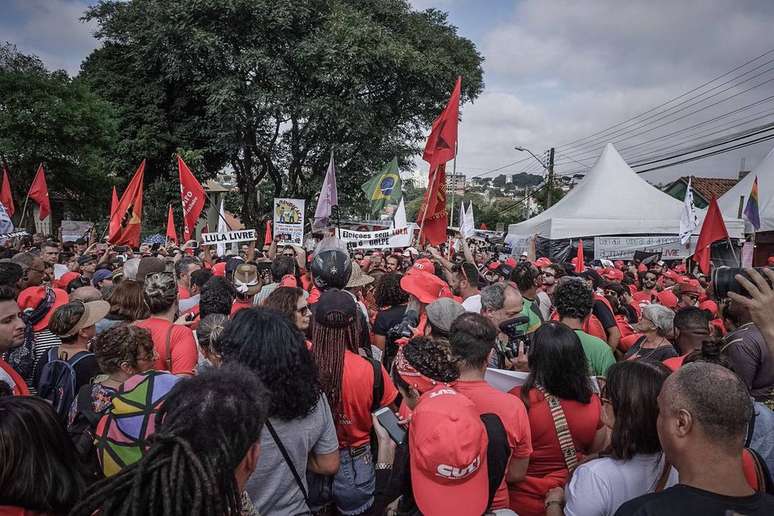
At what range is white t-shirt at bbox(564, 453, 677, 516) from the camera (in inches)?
79.9

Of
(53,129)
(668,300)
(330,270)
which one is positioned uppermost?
(53,129)

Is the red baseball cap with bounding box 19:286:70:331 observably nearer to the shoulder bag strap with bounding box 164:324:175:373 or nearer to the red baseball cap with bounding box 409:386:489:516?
the shoulder bag strap with bounding box 164:324:175:373

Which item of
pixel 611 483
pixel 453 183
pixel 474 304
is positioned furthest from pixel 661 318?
pixel 453 183

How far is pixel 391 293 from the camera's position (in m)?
4.62

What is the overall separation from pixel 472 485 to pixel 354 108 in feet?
64.1

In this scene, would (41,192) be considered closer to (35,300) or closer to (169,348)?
(35,300)

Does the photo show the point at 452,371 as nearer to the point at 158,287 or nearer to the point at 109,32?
the point at 158,287

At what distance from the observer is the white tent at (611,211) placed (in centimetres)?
1652

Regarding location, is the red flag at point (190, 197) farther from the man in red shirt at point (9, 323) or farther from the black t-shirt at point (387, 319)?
the man in red shirt at point (9, 323)

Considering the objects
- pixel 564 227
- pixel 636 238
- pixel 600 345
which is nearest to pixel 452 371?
pixel 600 345

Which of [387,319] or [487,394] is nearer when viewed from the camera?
[487,394]

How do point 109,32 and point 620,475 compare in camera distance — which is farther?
point 109,32

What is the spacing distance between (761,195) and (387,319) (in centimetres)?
2034

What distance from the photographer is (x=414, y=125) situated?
2442 centimetres
